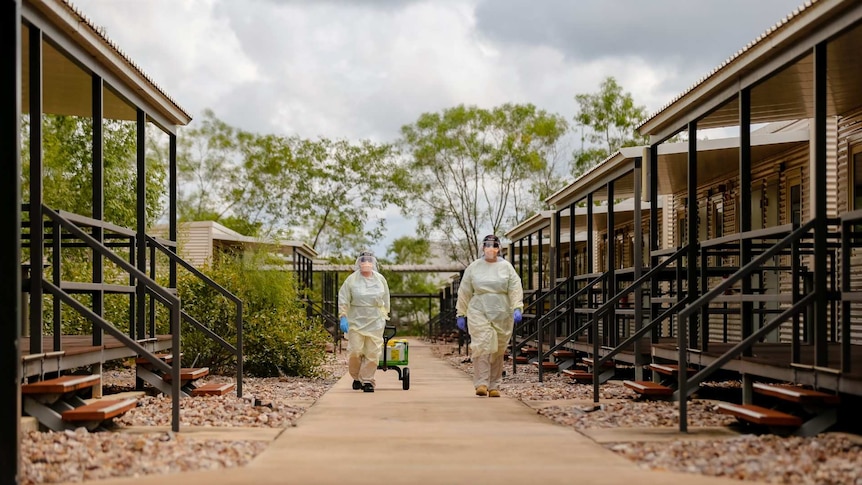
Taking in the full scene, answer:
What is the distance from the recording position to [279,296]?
15.9 m

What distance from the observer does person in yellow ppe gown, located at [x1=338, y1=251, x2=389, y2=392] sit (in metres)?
14.1

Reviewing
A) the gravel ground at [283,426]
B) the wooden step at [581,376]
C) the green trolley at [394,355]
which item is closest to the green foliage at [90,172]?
the green trolley at [394,355]

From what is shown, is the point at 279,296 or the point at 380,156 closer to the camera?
the point at 279,296

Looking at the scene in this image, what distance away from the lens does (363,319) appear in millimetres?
14273

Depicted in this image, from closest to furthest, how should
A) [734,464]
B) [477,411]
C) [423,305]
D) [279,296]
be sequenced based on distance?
[734,464], [477,411], [279,296], [423,305]

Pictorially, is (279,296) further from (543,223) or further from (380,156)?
(380,156)

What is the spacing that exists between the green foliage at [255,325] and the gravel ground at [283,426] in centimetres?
431

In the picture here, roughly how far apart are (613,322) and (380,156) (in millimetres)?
34206

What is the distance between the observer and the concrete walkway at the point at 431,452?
644 centimetres

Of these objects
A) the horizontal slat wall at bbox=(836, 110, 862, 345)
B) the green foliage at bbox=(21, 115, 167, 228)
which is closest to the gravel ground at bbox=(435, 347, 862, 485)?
the horizontal slat wall at bbox=(836, 110, 862, 345)

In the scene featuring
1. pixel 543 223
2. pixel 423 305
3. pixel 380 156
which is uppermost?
pixel 380 156

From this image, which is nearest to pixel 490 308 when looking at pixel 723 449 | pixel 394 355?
pixel 394 355

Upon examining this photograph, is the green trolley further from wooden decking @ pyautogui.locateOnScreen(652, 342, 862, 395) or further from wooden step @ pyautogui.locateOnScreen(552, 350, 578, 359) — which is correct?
wooden decking @ pyautogui.locateOnScreen(652, 342, 862, 395)

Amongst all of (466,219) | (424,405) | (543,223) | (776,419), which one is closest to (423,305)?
(466,219)
